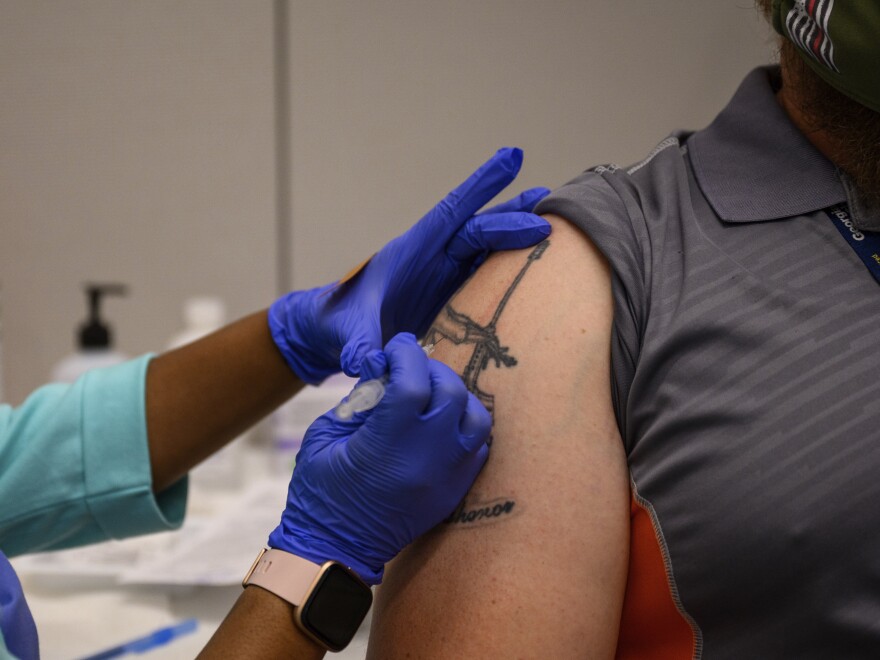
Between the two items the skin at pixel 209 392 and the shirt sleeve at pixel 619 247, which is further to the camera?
the skin at pixel 209 392

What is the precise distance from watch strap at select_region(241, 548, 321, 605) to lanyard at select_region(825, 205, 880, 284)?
52 cm

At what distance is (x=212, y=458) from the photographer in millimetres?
1573

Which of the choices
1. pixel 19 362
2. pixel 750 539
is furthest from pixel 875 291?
pixel 19 362

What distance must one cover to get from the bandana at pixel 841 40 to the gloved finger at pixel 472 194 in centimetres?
31

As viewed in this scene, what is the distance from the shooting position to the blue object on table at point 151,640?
3.31 feet

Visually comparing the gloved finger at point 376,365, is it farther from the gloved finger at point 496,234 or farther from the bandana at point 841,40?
the bandana at point 841,40

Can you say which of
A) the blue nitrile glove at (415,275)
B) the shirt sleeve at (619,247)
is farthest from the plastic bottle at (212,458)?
the shirt sleeve at (619,247)

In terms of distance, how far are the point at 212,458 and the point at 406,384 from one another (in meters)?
0.97

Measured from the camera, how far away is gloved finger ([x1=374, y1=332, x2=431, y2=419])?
708 mm

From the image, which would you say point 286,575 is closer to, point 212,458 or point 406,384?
point 406,384

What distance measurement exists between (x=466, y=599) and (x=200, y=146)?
132cm

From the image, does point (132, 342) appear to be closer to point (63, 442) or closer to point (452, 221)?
point (63, 442)

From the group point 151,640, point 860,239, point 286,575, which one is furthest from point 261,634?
point 860,239

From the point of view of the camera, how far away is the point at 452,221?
3.11ft
